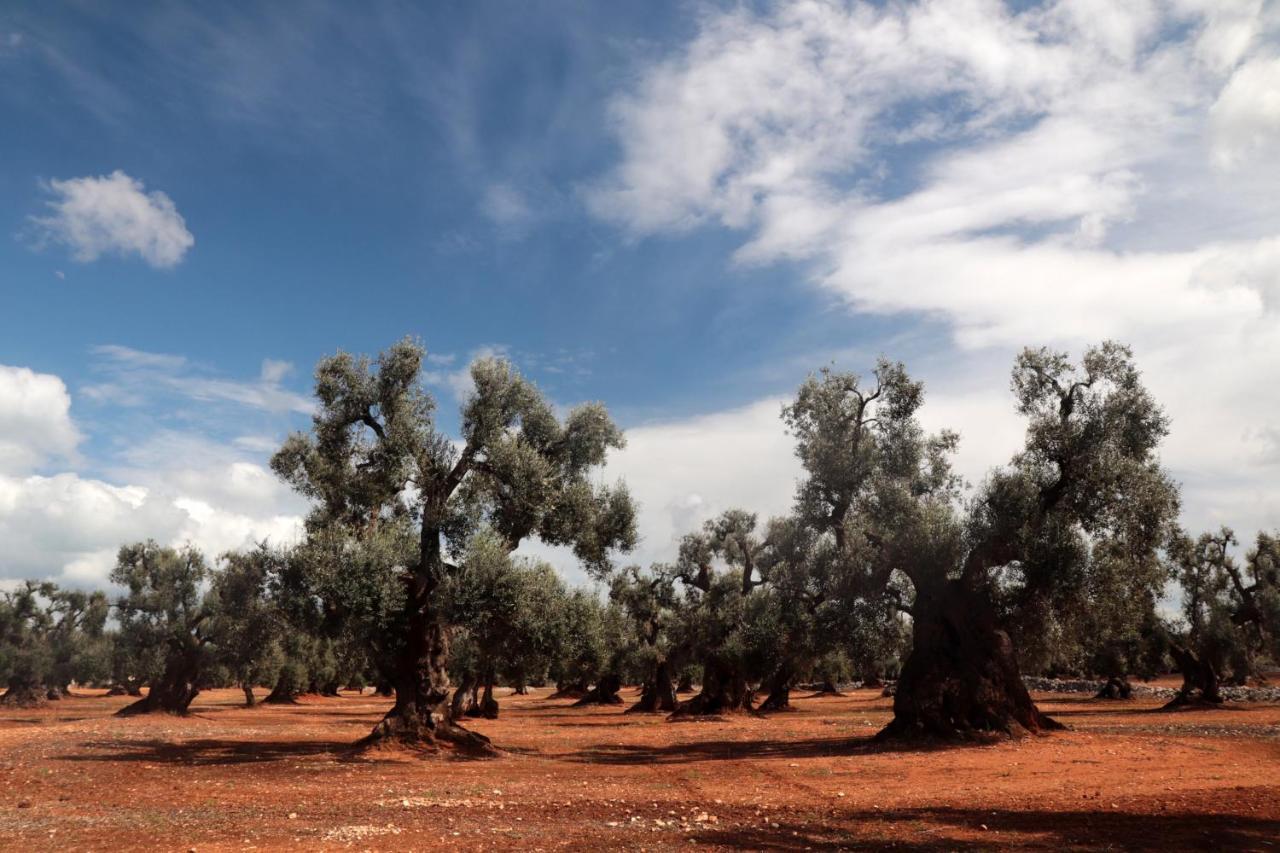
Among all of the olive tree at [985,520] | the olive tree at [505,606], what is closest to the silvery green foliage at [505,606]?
the olive tree at [505,606]

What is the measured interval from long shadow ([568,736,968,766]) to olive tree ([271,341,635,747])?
592cm

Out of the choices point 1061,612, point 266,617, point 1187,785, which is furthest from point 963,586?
point 266,617

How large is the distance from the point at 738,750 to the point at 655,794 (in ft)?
46.8

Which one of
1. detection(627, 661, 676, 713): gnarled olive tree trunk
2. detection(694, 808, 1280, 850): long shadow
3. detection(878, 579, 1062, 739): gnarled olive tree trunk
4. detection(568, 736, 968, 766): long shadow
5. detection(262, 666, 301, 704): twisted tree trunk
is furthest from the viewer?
detection(262, 666, 301, 704): twisted tree trunk

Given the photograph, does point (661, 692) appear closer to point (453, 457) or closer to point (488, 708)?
point (488, 708)

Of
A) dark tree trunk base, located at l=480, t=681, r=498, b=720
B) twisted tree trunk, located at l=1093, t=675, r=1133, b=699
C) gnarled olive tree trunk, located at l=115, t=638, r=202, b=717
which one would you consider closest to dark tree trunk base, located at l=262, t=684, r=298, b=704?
gnarled olive tree trunk, located at l=115, t=638, r=202, b=717

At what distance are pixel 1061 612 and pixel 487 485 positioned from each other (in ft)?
80.8

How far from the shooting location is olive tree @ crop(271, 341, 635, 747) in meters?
30.0

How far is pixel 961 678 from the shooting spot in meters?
32.2

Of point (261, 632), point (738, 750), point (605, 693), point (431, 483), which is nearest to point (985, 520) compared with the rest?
point (738, 750)

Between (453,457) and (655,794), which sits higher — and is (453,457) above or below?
above

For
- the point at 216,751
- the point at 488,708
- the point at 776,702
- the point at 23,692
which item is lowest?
the point at 776,702

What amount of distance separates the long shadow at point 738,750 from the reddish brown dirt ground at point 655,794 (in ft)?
0.55

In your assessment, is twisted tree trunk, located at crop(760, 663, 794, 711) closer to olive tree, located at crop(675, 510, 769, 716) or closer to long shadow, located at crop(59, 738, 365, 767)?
olive tree, located at crop(675, 510, 769, 716)
